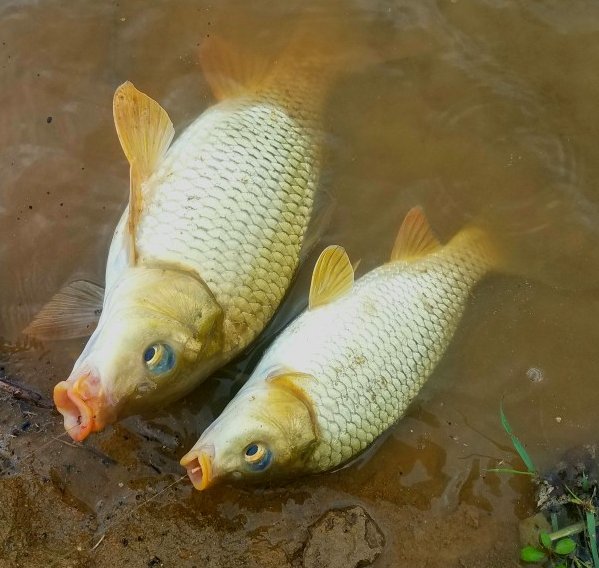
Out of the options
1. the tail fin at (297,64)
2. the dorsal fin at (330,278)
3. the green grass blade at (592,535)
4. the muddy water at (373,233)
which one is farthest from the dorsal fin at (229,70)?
the green grass blade at (592,535)

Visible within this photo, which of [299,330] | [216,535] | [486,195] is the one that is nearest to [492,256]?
[486,195]

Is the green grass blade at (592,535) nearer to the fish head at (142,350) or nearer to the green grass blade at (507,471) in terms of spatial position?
the green grass blade at (507,471)

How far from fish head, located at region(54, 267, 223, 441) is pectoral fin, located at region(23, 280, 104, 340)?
50cm

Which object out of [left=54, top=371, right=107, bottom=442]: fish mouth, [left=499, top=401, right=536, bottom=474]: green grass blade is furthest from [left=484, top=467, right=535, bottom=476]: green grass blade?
[left=54, top=371, right=107, bottom=442]: fish mouth

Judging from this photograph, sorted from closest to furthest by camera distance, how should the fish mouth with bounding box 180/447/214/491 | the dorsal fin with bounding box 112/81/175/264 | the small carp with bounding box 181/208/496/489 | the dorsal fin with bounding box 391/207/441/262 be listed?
the fish mouth with bounding box 180/447/214/491
the small carp with bounding box 181/208/496/489
the dorsal fin with bounding box 112/81/175/264
the dorsal fin with bounding box 391/207/441/262

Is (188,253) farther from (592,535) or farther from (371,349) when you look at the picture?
(592,535)

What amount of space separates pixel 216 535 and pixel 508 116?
2813mm

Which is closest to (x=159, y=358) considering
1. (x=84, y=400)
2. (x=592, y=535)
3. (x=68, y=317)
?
(x=84, y=400)

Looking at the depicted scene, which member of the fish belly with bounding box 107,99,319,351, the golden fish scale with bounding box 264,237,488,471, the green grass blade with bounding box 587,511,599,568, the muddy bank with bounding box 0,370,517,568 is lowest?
the muddy bank with bounding box 0,370,517,568

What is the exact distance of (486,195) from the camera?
12.4ft

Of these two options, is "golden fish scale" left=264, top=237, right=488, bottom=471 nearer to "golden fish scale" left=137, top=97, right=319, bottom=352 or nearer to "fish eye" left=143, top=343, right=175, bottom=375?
"golden fish scale" left=137, top=97, right=319, bottom=352

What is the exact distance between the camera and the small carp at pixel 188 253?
2613 mm

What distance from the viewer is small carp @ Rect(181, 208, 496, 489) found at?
107 inches

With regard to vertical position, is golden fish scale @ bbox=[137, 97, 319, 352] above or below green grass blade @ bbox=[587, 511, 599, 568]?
above
